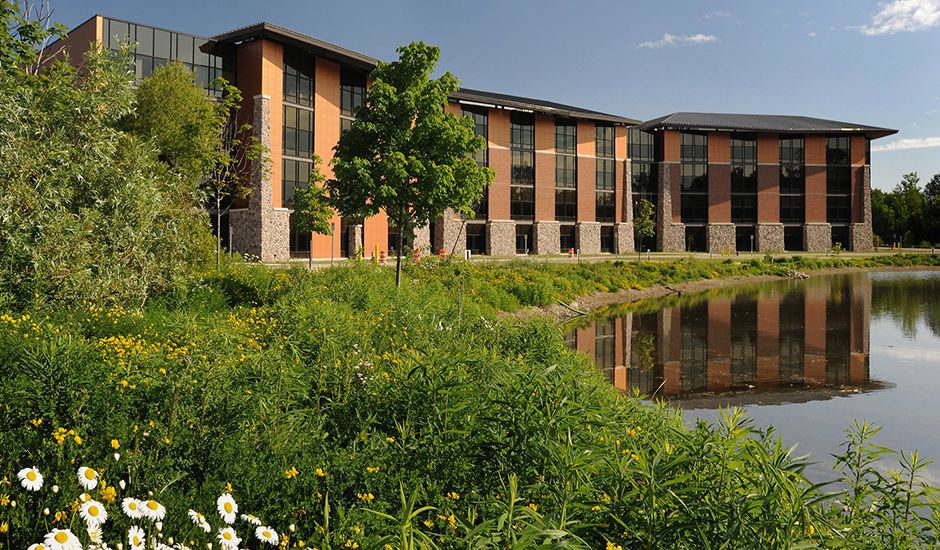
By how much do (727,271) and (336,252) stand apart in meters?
26.9

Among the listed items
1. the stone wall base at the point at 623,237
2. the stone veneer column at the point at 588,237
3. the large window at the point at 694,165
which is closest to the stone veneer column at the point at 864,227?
the large window at the point at 694,165

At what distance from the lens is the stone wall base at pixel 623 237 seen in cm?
6066

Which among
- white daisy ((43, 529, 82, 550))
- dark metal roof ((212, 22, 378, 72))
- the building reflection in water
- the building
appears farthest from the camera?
the building

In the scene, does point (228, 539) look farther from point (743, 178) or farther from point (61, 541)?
→ point (743, 178)

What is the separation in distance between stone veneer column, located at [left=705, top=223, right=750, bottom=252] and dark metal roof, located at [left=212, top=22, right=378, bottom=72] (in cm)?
4270

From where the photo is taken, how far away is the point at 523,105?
50.9 m

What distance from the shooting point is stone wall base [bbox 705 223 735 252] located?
64.2m

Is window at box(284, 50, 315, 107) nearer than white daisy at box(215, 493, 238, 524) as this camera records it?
No

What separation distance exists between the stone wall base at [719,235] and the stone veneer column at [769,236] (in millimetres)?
2984

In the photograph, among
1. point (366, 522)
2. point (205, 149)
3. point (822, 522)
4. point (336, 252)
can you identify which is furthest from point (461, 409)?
point (336, 252)

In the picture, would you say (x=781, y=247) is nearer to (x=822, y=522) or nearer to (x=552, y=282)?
(x=552, y=282)

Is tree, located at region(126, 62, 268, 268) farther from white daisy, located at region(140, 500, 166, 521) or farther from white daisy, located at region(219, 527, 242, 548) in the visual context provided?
white daisy, located at region(219, 527, 242, 548)

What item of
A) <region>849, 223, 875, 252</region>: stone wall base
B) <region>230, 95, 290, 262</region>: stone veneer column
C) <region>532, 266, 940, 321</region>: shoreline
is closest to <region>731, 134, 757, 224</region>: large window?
<region>849, 223, 875, 252</region>: stone wall base

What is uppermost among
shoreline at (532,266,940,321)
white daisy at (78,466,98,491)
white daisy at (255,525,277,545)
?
shoreline at (532,266,940,321)
